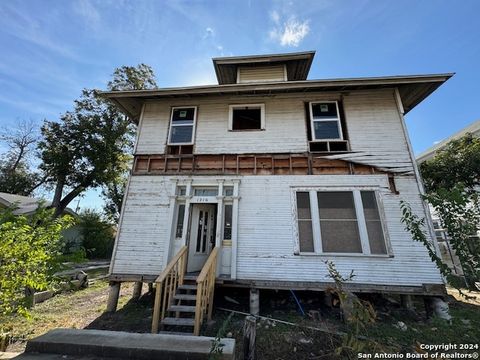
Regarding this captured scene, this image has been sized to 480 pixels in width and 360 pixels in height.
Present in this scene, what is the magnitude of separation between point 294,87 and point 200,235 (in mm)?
Result: 5797

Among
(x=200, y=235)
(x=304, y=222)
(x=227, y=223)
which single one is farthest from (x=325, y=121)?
(x=200, y=235)

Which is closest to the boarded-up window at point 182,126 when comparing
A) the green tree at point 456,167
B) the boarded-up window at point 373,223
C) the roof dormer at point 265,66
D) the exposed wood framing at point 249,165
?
the exposed wood framing at point 249,165

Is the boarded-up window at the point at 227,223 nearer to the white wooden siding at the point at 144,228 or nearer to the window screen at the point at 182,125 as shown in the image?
the white wooden siding at the point at 144,228

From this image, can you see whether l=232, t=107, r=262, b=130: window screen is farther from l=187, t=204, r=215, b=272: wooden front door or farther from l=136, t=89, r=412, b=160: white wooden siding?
l=187, t=204, r=215, b=272: wooden front door

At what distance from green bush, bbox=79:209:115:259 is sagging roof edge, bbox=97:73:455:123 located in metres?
17.8

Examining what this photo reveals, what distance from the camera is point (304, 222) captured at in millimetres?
6418

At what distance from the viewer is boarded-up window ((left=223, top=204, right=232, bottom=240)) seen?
657 centimetres

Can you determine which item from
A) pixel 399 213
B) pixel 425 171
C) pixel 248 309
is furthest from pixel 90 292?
pixel 425 171

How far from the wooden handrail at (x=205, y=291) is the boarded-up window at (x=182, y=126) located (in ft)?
13.2

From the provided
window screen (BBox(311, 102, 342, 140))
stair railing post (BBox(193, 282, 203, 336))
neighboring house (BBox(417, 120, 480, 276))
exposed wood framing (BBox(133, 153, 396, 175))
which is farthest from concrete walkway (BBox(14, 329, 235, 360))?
neighboring house (BBox(417, 120, 480, 276))

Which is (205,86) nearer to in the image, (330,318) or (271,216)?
(271,216)

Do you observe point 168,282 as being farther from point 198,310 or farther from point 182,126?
point 182,126

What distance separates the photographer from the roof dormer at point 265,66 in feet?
29.9

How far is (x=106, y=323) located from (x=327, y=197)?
22.5 feet
